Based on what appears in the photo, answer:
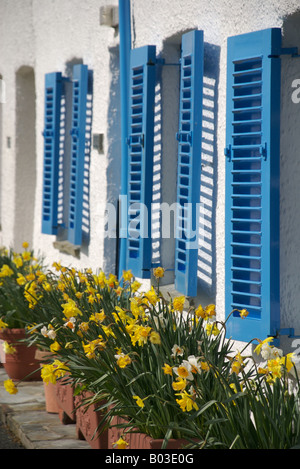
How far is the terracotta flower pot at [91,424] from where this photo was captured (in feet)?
A: 13.9

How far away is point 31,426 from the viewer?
5.27m

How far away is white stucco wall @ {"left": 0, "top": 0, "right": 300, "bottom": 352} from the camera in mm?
4383

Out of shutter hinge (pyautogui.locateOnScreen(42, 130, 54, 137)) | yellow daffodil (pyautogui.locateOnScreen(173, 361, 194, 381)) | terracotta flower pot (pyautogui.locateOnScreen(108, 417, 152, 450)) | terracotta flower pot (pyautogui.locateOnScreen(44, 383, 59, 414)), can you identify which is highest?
shutter hinge (pyautogui.locateOnScreen(42, 130, 54, 137))

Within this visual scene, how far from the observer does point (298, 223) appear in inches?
172

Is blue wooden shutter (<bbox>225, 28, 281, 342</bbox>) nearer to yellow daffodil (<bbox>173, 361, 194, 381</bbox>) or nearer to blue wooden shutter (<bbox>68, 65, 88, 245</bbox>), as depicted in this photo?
yellow daffodil (<bbox>173, 361, 194, 381</bbox>)

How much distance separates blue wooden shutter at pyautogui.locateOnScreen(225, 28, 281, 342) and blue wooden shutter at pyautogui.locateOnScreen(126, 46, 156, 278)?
1162 millimetres

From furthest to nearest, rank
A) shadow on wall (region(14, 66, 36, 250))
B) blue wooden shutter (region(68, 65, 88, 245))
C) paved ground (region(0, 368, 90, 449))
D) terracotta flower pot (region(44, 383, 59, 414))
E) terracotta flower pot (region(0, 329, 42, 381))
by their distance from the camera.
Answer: shadow on wall (region(14, 66, 36, 250)) < blue wooden shutter (region(68, 65, 88, 245)) < terracotta flower pot (region(0, 329, 42, 381)) < terracotta flower pot (region(44, 383, 59, 414)) < paved ground (region(0, 368, 90, 449))

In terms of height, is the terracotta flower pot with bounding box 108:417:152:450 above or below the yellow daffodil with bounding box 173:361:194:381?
below

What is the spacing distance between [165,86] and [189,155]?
98 centimetres

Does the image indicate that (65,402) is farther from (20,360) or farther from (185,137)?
(185,137)

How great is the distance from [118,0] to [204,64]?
139cm

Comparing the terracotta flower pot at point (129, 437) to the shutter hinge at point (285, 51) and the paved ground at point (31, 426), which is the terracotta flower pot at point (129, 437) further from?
the shutter hinge at point (285, 51)

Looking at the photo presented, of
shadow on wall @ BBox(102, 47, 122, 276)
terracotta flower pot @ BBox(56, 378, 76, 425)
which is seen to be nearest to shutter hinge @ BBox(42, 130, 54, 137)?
shadow on wall @ BBox(102, 47, 122, 276)
